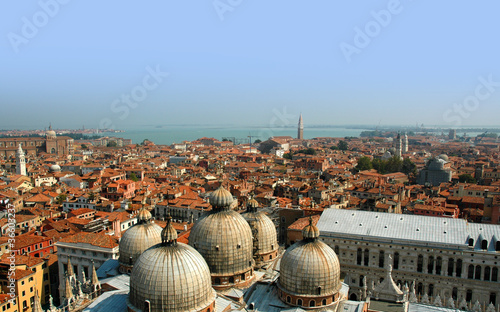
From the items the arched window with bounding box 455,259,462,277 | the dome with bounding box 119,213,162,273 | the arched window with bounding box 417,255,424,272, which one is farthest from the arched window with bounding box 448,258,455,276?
the dome with bounding box 119,213,162,273

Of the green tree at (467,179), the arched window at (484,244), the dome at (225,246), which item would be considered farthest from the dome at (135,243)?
the green tree at (467,179)

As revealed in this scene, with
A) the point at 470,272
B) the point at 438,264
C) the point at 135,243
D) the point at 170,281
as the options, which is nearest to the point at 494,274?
the point at 470,272

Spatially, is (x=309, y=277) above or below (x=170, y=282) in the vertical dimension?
below

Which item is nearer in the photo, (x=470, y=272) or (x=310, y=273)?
(x=310, y=273)

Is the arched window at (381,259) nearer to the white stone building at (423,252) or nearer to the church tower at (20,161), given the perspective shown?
the white stone building at (423,252)

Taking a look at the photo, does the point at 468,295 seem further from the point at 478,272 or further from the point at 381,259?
the point at 381,259

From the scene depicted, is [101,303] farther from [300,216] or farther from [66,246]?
[300,216]

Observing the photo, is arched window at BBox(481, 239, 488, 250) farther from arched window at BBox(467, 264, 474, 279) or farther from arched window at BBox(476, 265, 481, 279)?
arched window at BBox(467, 264, 474, 279)
